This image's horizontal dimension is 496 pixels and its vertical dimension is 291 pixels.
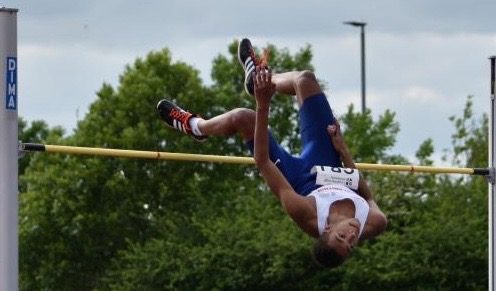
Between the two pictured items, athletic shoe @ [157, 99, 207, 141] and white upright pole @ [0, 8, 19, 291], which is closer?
white upright pole @ [0, 8, 19, 291]

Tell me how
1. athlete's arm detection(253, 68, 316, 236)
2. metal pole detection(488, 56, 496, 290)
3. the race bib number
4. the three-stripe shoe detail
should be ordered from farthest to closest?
metal pole detection(488, 56, 496, 290) < the three-stripe shoe detail < the race bib number < athlete's arm detection(253, 68, 316, 236)

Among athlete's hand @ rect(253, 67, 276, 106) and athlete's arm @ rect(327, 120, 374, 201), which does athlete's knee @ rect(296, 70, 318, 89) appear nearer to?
athlete's arm @ rect(327, 120, 374, 201)

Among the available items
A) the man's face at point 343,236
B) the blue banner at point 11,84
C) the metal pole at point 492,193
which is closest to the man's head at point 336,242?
the man's face at point 343,236

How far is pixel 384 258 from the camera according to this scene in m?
24.3

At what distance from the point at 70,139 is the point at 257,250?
24.7 feet

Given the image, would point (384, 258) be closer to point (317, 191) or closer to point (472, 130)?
point (472, 130)

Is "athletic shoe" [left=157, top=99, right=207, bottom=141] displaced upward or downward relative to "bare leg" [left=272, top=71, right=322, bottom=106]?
downward

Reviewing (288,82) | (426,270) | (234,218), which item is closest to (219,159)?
(288,82)

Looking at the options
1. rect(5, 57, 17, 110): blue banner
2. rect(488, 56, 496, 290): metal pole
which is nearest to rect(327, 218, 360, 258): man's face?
rect(5, 57, 17, 110): blue banner

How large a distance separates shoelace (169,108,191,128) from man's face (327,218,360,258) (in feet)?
4.45

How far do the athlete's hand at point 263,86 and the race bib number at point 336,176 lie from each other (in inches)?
26.8

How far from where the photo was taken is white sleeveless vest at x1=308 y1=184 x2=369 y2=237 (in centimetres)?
895

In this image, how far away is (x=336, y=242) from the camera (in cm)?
884

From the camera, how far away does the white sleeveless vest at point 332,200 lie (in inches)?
352
